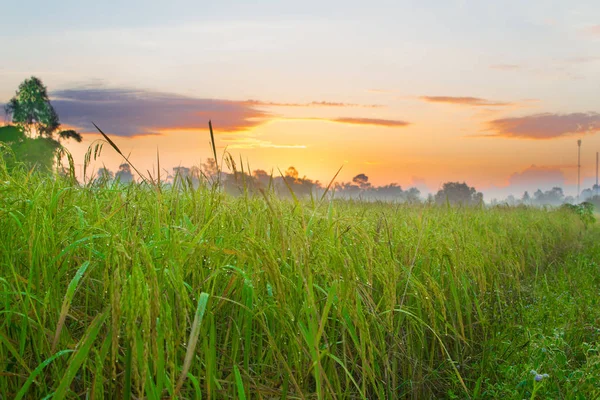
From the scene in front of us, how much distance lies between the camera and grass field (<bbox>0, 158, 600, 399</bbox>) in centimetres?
219

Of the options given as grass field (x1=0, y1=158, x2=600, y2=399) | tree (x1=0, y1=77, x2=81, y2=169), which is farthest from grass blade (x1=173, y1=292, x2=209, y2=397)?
tree (x1=0, y1=77, x2=81, y2=169)

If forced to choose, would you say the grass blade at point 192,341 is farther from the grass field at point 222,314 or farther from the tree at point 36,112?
the tree at point 36,112

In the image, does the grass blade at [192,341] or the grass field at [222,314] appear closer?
the grass blade at [192,341]

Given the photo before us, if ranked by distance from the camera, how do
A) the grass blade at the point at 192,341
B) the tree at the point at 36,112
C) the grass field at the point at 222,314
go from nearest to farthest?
1. the grass blade at the point at 192,341
2. the grass field at the point at 222,314
3. the tree at the point at 36,112

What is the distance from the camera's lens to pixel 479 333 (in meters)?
4.68

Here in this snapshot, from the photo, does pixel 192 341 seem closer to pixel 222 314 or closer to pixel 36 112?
pixel 222 314

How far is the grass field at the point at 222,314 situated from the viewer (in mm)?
2188

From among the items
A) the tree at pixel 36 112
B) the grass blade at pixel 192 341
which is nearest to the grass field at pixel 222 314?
the grass blade at pixel 192 341

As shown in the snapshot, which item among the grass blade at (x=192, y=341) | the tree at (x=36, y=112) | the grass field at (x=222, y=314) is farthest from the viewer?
the tree at (x=36, y=112)

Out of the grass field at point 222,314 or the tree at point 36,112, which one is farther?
the tree at point 36,112

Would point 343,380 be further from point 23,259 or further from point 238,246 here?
point 23,259

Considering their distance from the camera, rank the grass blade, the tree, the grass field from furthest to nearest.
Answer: the tree, the grass field, the grass blade

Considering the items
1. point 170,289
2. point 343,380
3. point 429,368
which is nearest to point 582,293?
point 429,368

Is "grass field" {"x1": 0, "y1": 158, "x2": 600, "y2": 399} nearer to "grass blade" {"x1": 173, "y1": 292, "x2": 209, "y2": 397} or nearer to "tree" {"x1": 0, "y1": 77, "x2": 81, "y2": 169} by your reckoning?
"grass blade" {"x1": 173, "y1": 292, "x2": 209, "y2": 397}
